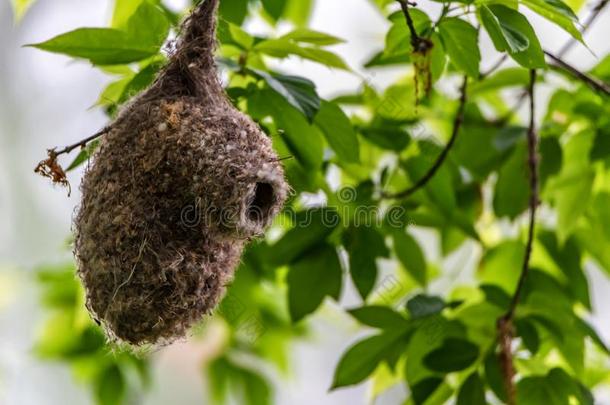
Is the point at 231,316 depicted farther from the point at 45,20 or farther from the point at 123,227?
the point at 45,20

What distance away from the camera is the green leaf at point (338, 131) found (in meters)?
1.46

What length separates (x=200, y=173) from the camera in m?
1.15

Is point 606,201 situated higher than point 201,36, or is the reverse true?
point 201,36

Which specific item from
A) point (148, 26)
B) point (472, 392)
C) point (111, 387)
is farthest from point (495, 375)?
point (111, 387)

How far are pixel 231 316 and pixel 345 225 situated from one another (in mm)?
390

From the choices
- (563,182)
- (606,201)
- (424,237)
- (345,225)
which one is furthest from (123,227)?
(424,237)

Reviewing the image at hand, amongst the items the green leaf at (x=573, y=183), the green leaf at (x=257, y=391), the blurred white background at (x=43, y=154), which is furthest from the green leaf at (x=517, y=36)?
the blurred white background at (x=43, y=154)

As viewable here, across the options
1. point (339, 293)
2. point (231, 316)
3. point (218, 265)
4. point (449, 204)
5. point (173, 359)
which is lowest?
point (173, 359)

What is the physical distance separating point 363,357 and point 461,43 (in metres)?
0.61

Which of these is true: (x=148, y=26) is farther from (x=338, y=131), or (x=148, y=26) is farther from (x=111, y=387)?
(x=111, y=387)

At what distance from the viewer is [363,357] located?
1624 mm

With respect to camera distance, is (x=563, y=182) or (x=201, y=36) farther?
(x=563, y=182)

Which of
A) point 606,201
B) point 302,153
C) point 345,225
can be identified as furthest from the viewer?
point 606,201

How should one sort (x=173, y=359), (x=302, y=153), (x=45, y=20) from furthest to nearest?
(x=45, y=20), (x=173, y=359), (x=302, y=153)
